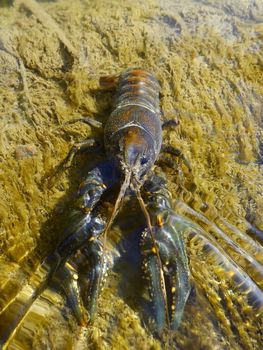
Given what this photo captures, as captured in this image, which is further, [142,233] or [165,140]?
[165,140]

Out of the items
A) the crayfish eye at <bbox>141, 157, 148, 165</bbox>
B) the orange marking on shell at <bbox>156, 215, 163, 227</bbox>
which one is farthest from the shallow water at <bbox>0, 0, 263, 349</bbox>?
the crayfish eye at <bbox>141, 157, 148, 165</bbox>

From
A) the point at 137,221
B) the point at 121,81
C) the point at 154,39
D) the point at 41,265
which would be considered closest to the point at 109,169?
the point at 137,221

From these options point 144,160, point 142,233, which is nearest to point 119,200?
point 142,233

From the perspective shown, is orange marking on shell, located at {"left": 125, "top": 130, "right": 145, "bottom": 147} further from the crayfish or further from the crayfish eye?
the crayfish eye

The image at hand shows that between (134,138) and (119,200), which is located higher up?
(134,138)

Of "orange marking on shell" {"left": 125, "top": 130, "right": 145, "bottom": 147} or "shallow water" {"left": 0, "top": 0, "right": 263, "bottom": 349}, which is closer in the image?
"shallow water" {"left": 0, "top": 0, "right": 263, "bottom": 349}

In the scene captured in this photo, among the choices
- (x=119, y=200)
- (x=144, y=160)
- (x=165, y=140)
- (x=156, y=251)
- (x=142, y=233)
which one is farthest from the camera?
(x=165, y=140)

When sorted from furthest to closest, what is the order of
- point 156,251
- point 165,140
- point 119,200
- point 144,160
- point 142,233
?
point 165,140 → point 144,160 → point 119,200 → point 142,233 → point 156,251

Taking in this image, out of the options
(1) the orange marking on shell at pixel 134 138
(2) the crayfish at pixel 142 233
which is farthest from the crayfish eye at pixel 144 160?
(1) the orange marking on shell at pixel 134 138

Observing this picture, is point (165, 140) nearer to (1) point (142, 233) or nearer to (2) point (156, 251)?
(1) point (142, 233)

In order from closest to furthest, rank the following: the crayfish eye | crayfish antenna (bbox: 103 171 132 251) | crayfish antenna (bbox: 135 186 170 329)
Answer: crayfish antenna (bbox: 135 186 170 329) → crayfish antenna (bbox: 103 171 132 251) → the crayfish eye
